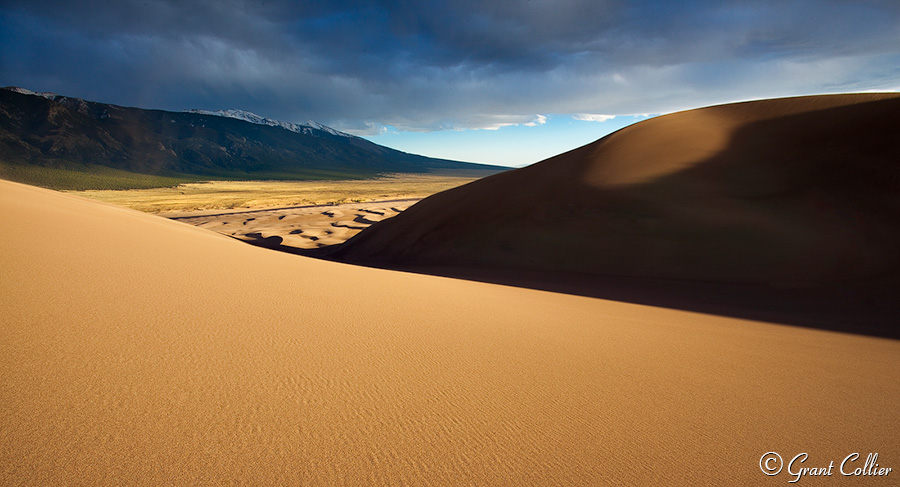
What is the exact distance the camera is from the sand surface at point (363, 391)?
2041 millimetres

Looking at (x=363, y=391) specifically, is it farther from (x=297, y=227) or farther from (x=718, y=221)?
(x=297, y=227)

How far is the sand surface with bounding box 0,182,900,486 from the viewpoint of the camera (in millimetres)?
2041

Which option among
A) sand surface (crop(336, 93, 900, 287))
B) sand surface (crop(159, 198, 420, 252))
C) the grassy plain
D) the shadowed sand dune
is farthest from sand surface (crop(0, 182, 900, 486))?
the grassy plain

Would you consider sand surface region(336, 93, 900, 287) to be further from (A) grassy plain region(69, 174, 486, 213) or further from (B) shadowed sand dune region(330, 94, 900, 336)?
(A) grassy plain region(69, 174, 486, 213)

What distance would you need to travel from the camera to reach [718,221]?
11.7m

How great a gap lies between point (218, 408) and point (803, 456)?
3.60m

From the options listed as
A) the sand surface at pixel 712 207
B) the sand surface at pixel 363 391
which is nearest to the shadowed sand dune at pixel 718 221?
the sand surface at pixel 712 207

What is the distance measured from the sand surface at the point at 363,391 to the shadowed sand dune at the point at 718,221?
4.46 metres

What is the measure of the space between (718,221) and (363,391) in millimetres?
12153

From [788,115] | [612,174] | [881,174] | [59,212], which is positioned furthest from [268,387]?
[788,115]

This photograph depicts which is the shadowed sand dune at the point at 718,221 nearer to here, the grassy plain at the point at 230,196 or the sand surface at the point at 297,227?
the sand surface at the point at 297,227

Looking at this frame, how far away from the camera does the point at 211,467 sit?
1.92 meters

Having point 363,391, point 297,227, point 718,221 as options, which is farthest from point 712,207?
point 297,227

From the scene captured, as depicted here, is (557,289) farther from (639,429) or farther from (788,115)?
(788,115)
